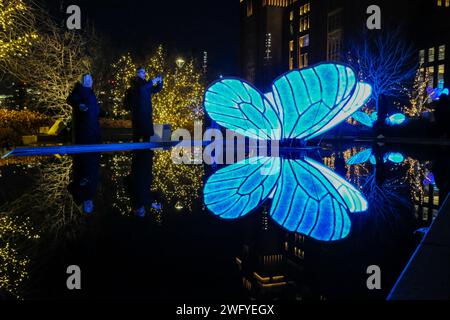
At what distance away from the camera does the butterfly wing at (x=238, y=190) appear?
440cm

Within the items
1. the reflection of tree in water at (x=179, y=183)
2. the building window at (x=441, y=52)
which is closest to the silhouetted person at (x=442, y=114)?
the reflection of tree in water at (x=179, y=183)

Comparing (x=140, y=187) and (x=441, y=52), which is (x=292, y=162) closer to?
(x=140, y=187)

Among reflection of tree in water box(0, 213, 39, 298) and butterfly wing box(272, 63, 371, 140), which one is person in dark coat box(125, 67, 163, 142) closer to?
butterfly wing box(272, 63, 371, 140)

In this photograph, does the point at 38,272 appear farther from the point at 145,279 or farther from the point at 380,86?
the point at 380,86

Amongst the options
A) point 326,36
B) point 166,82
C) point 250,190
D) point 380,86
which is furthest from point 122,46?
point 326,36

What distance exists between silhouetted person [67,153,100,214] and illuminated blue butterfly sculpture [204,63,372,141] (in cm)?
519

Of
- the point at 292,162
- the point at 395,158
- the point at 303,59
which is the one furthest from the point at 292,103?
the point at 303,59

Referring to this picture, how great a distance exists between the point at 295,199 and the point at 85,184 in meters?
3.38

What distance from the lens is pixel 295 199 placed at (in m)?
4.58

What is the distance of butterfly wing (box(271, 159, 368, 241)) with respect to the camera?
3.41 meters

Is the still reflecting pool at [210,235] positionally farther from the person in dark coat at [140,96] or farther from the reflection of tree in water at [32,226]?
the person in dark coat at [140,96]

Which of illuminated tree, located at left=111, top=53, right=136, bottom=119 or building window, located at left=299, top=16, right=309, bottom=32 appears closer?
illuminated tree, located at left=111, top=53, right=136, bottom=119

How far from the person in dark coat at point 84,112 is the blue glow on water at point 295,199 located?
6.42 m

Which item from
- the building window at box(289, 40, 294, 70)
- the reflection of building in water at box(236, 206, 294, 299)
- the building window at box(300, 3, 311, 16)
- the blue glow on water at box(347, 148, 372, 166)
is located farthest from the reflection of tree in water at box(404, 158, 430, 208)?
the building window at box(289, 40, 294, 70)
